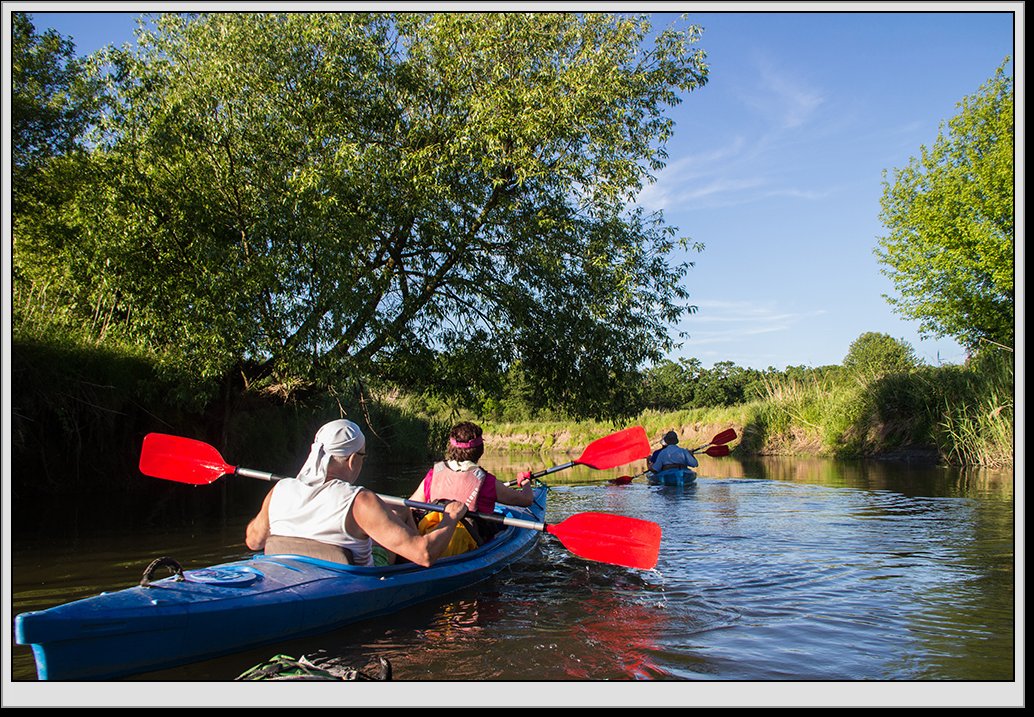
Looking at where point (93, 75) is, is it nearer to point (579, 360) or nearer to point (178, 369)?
point (178, 369)

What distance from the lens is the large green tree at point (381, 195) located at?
9.76 m

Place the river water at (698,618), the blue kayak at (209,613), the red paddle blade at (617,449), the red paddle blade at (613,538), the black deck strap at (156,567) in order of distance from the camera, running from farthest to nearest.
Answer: the red paddle blade at (617,449)
the red paddle blade at (613,538)
the black deck strap at (156,567)
the river water at (698,618)
the blue kayak at (209,613)

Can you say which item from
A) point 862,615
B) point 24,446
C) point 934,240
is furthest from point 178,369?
point 934,240

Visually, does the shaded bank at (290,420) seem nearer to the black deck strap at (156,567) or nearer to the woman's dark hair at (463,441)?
the woman's dark hair at (463,441)

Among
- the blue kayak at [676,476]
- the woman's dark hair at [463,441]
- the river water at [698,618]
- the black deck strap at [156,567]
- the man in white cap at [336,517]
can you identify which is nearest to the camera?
the river water at [698,618]

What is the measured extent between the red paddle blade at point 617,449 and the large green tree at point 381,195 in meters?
4.02

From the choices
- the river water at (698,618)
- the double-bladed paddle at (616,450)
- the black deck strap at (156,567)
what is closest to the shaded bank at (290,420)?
the river water at (698,618)

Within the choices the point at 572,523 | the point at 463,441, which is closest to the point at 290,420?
the point at 463,441

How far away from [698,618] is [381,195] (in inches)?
296

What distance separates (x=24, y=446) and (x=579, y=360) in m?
7.70

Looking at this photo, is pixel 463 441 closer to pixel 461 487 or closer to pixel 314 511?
pixel 461 487

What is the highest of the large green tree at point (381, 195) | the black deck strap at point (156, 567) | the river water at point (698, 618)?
the large green tree at point (381, 195)

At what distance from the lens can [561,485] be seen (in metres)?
14.6

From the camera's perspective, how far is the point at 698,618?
14.6 ft
